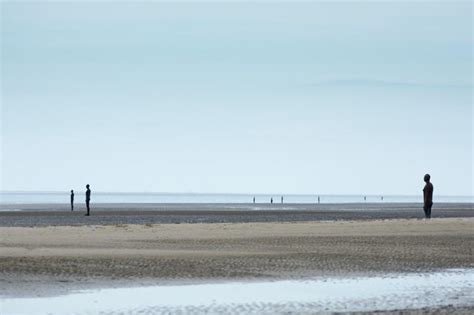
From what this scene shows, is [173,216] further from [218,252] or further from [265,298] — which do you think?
[265,298]

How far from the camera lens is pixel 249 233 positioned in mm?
35781

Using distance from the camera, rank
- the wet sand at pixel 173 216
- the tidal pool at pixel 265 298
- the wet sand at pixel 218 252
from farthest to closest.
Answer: the wet sand at pixel 173 216 < the wet sand at pixel 218 252 < the tidal pool at pixel 265 298

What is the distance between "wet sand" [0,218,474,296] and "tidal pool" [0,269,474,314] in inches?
42.3

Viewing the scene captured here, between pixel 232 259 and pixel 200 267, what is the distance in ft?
7.40

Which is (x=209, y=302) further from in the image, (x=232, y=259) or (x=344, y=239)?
(x=344, y=239)

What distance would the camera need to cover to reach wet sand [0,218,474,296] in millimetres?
21297

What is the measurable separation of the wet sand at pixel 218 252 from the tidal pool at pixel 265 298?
107 cm

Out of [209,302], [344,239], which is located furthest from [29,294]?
[344,239]

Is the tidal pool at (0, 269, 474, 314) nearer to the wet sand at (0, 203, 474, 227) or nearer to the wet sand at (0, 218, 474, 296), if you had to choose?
the wet sand at (0, 218, 474, 296)

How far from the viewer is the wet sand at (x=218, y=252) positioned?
838 inches

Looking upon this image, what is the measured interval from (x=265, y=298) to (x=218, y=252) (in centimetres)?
974

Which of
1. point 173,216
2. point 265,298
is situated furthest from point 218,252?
point 173,216

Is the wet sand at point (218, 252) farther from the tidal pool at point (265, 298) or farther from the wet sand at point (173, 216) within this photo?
the wet sand at point (173, 216)

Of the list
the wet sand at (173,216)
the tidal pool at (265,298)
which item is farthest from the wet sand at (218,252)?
the wet sand at (173,216)
